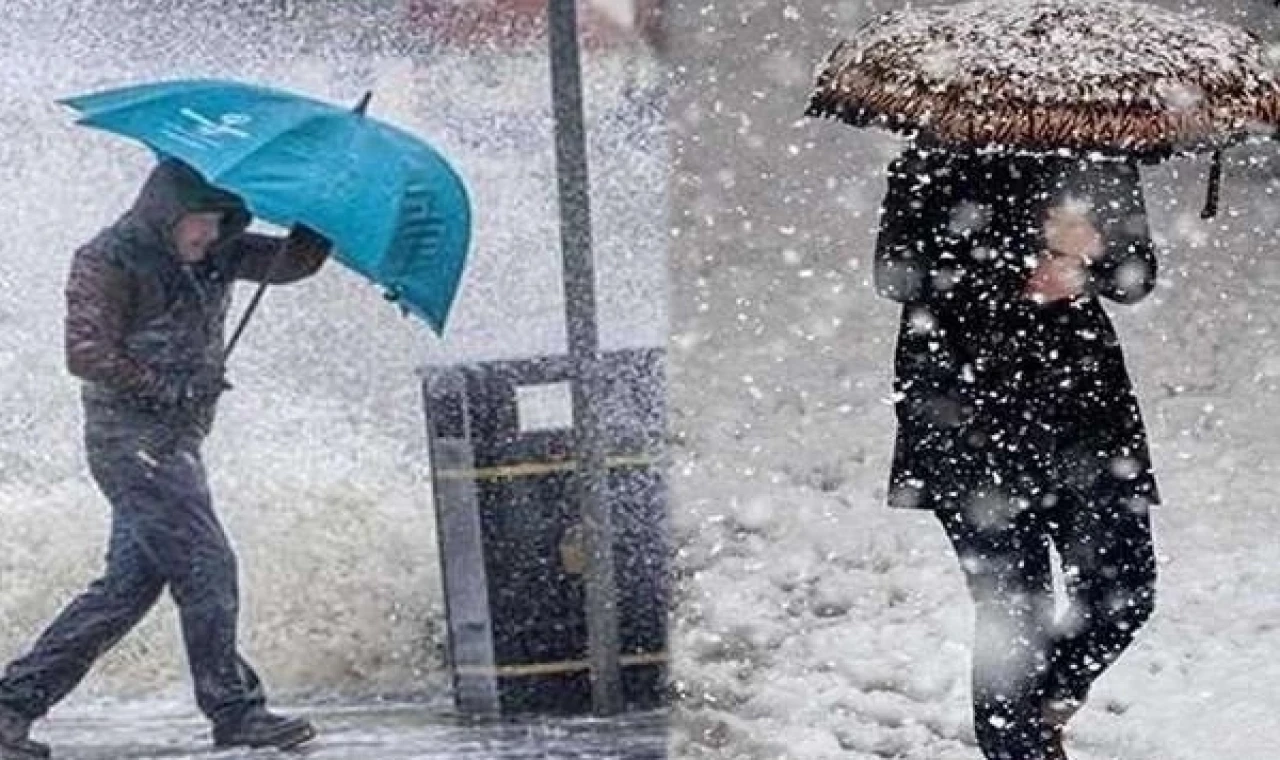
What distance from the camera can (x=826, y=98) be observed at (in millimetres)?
4742

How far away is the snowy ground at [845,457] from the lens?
16.1ft

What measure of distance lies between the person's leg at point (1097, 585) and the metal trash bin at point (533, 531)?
68cm

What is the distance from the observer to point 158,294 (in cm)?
432

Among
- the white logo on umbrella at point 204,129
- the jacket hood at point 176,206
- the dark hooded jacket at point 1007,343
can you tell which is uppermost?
the white logo on umbrella at point 204,129

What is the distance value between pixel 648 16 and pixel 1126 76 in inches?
34.6

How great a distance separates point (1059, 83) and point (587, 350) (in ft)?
2.94

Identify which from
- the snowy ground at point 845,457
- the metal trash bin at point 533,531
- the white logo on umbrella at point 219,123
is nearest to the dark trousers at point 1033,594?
the snowy ground at point 845,457

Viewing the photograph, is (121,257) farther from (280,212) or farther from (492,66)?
(492,66)

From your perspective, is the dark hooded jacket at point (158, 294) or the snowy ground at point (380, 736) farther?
the snowy ground at point (380, 736)

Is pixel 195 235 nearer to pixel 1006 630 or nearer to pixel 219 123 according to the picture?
pixel 219 123

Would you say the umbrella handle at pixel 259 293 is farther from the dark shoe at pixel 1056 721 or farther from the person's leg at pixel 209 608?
the dark shoe at pixel 1056 721

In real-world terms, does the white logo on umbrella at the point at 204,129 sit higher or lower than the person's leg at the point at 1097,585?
higher

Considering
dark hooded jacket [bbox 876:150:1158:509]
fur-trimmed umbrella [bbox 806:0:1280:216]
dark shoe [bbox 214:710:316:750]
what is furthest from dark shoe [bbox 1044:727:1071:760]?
dark shoe [bbox 214:710:316:750]

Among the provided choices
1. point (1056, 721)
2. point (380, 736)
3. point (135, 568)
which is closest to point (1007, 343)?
point (1056, 721)
